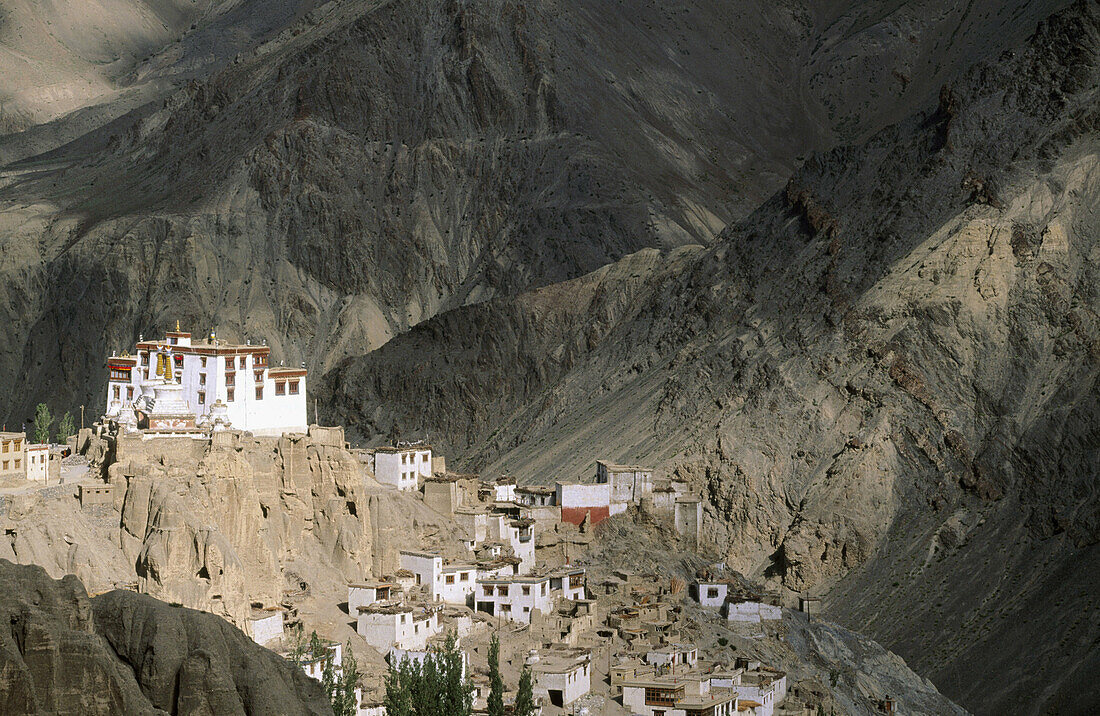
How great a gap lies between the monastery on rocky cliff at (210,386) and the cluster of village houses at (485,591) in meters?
0.07

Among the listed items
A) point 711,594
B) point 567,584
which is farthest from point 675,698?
point 711,594

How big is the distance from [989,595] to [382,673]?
33724mm

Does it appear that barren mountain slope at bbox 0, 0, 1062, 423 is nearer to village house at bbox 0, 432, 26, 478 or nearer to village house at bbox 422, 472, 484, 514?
village house at bbox 422, 472, 484, 514

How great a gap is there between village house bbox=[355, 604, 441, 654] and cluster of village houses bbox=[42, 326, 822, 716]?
1.9 inches

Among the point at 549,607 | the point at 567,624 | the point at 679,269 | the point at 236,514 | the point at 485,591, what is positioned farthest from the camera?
the point at 679,269

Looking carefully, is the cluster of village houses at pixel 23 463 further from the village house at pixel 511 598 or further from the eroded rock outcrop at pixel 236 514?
the village house at pixel 511 598

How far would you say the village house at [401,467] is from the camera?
3300 inches

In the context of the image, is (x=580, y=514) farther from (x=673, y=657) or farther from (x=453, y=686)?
(x=453, y=686)

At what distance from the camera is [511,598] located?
75.8 metres

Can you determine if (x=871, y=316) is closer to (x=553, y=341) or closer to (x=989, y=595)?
(x=989, y=595)

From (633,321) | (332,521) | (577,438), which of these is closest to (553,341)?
(633,321)

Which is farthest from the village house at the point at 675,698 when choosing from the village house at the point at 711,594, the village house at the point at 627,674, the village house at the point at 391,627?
the village house at the point at 711,594

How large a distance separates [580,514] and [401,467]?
31.2ft

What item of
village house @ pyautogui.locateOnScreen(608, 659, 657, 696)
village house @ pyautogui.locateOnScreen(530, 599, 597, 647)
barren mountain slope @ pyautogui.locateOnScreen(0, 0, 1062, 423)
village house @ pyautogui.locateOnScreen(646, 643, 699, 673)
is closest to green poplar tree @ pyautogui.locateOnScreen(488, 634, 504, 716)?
village house @ pyautogui.locateOnScreen(608, 659, 657, 696)
